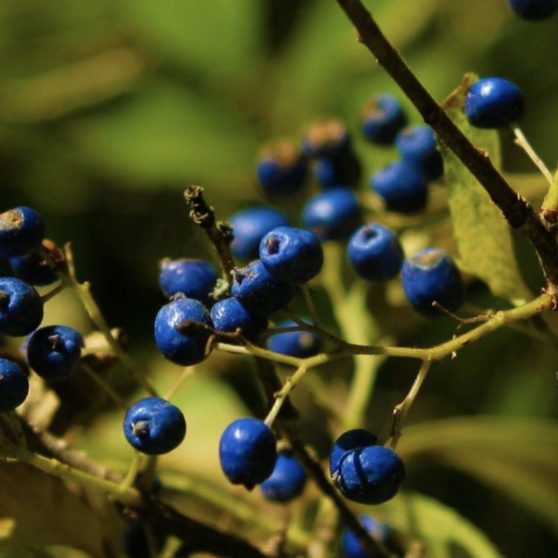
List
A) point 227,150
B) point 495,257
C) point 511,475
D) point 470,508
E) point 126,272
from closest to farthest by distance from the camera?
1. point 495,257
2. point 511,475
3. point 470,508
4. point 126,272
5. point 227,150

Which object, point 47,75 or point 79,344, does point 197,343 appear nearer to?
point 79,344

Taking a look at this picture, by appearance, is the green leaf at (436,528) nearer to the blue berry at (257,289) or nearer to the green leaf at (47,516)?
the green leaf at (47,516)

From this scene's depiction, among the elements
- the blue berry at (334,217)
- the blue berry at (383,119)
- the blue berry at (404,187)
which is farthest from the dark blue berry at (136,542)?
A: the blue berry at (383,119)

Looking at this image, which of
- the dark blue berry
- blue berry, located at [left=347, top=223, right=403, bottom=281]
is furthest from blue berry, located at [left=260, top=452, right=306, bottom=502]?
blue berry, located at [left=347, top=223, right=403, bottom=281]

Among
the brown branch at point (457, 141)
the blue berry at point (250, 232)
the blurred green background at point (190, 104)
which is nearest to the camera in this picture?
the brown branch at point (457, 141)

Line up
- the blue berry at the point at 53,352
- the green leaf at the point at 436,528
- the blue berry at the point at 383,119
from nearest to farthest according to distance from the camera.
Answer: the blue berry at the point at 53,352, the green leaf at the point at 436,528, the blue berry at the point at 383,119

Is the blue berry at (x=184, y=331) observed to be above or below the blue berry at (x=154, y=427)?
above

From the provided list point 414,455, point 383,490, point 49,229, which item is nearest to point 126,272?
point 49,229
